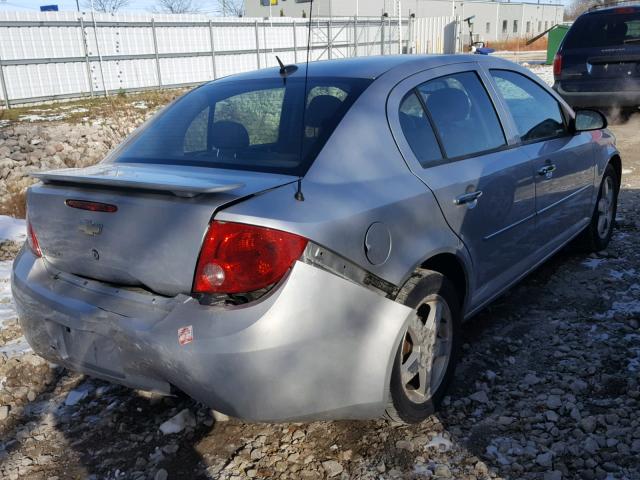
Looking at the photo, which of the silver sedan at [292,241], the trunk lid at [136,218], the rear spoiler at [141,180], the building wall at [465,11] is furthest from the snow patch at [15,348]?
the building wall at [465,11]

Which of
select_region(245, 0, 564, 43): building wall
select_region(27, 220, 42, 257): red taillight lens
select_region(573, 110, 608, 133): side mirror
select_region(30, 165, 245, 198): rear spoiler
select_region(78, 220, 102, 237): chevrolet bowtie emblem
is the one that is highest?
select_region(245, 0, 564, 43): building wall

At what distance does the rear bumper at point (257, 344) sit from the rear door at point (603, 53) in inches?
350

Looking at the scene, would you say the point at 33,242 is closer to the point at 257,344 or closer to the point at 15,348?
the point at 15,348

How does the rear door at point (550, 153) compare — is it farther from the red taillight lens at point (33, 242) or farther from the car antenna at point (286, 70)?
the red taillight lens at point (33, 242)

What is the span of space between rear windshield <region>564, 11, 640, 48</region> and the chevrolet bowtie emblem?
31.6ft

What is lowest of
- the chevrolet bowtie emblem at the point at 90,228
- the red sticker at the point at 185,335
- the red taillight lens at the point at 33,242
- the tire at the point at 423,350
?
the tire at the point at 423,350

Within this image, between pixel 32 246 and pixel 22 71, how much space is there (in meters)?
15.8

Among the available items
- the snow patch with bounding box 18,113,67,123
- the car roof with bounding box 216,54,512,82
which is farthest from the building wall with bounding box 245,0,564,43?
the car roof with bounding box 216,54,512,82

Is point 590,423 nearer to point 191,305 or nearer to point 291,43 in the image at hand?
point 191,305

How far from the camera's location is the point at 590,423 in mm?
2766

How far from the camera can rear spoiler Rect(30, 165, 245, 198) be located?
7.27 feet

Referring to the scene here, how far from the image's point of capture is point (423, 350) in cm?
284

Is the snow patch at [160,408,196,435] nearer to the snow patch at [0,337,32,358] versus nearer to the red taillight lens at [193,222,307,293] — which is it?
the red taillight lens at [193,222,307,293]

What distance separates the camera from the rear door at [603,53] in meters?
9.56
